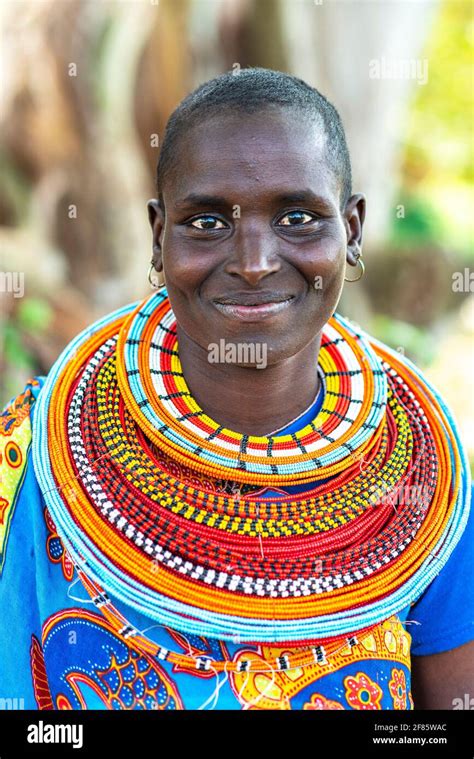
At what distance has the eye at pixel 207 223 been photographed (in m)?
1.94

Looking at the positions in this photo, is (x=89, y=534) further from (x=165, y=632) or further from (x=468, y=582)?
(x=468, y=582)

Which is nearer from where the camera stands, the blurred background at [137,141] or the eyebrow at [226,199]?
the eyebrow at [226,199]

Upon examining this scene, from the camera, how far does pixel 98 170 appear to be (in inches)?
235

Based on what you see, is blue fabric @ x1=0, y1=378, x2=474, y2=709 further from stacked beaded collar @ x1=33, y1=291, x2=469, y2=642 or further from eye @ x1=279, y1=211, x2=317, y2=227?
eye @ x1=279, y1=211, x2=317, y2=227

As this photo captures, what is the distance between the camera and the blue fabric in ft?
6.13

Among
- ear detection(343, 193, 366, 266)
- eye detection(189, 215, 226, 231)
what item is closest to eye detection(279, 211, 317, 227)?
eye detection(189, 215, 226, 231)

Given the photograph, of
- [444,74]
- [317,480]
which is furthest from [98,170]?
[444,74]

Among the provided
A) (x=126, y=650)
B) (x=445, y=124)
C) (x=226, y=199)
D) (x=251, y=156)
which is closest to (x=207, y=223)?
(x=226, y=199)

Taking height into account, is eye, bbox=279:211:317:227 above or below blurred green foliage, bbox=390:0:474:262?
below

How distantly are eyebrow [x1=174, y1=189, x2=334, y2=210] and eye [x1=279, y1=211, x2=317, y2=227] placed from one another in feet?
0.10

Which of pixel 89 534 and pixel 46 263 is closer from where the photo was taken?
pixel 89 534

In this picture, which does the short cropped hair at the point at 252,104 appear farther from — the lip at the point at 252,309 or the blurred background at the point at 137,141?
the blurred background at the point at 137,141

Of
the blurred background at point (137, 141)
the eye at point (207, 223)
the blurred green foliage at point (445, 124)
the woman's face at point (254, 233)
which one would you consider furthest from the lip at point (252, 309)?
the blurred green foliage at point (445, 124)

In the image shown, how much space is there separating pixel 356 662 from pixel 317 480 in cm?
44
